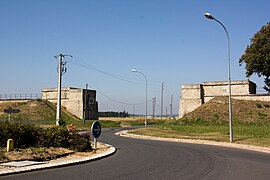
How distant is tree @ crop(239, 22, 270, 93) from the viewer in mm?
51344

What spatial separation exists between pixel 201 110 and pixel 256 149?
36.5 meters

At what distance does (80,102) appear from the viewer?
69.1 meters

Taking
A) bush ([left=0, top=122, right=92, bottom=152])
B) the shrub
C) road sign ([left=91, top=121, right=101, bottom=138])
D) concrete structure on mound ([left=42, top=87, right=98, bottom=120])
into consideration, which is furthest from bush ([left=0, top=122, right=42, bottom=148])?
concrete structure on mound ([left=42, top=87, right=98, bottom=120])

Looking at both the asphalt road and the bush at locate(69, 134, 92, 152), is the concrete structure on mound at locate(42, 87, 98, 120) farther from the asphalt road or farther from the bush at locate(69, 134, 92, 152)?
the asphalt road

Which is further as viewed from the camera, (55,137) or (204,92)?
(204,92)

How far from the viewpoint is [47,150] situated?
14250 millimetres

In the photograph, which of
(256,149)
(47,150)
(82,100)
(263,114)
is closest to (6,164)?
(47,150)

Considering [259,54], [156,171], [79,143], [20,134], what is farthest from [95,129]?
[259,54]

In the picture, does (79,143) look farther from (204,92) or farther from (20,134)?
(204,92)

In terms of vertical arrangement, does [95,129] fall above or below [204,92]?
below

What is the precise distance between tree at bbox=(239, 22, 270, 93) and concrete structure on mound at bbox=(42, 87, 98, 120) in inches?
1263

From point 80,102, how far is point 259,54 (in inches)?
1415

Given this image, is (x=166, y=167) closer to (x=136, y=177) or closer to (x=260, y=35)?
(x=136, y=177)

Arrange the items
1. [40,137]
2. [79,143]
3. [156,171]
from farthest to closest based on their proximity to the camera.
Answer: [79,143] → [40,137] → [156,171]
